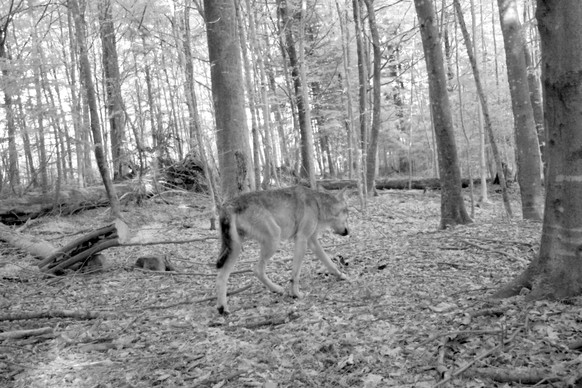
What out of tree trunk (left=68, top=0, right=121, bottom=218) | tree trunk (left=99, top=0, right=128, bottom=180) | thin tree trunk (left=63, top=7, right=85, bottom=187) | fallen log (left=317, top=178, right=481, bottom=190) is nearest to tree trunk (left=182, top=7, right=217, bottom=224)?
tree trunk (left=68, top=0, right=121, bottom=218)

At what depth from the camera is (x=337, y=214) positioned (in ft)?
24.1

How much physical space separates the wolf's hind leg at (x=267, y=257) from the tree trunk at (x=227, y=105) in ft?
13.4

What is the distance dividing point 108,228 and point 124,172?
516 inches

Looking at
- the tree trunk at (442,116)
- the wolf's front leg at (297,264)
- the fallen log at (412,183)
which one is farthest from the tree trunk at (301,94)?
the wolf's front leg at (297,264)

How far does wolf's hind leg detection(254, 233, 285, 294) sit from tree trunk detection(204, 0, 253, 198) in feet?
13.4

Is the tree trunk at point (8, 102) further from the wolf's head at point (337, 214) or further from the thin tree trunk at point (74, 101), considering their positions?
the wolf's head at point (337, 214)

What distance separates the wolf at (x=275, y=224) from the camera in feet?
19.3

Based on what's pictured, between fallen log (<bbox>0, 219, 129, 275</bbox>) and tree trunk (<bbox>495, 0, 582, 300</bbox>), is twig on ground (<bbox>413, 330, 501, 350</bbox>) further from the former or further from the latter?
fallen log (<bbox>0, 219, 129, 275</bbox>)

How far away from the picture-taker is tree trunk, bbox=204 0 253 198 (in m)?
10.4

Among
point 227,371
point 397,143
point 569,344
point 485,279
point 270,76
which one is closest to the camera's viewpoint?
point 569,344

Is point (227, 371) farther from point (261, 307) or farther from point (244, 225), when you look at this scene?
point (244, 225)

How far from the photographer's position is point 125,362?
179 inches

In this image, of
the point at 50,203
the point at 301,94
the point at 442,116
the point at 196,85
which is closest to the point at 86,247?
the point at 442,116

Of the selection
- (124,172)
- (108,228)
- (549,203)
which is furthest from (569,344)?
(124,172)
